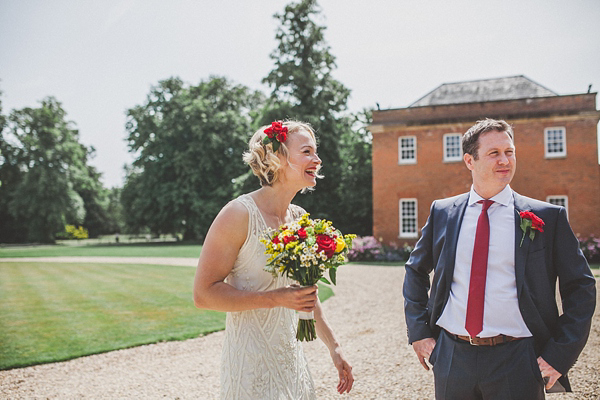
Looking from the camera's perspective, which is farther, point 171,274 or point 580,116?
point 580,116

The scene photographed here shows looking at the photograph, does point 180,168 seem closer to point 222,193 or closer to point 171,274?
point 222,193

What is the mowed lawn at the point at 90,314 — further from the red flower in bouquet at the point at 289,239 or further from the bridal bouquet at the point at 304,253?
the red flower in bouquet at the point at 289,239

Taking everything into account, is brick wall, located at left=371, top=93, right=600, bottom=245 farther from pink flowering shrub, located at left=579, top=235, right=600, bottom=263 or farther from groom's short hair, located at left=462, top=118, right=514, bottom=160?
groom's short hair, located at left=462, top=118, right=514, bottom=160

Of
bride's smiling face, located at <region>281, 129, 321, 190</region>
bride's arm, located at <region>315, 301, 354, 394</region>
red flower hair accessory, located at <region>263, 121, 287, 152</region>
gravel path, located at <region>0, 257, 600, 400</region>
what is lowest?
gravel path, located at <region>0, 257, 600, 400</region>

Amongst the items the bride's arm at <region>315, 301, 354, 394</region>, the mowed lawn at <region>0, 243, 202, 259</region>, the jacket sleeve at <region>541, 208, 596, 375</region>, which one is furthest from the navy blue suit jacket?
the mowed lawn at <region>0, 243, 202, 259</region>

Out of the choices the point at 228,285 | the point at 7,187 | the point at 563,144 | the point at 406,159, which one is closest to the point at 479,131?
the point at 228,285

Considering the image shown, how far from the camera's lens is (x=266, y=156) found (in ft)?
8.06

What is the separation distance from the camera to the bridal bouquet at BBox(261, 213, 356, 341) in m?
2.14

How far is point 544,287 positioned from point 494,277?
0.27 meters

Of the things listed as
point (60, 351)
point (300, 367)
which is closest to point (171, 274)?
point (60, 351)

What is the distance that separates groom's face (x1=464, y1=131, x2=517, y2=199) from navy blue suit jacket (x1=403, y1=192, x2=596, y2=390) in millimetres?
175

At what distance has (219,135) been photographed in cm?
3925

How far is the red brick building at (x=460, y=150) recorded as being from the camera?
75.1 ft

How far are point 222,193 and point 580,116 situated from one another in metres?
26.7
